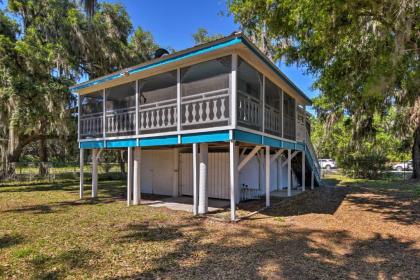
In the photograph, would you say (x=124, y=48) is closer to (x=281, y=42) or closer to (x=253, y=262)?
(x=281, y=42)

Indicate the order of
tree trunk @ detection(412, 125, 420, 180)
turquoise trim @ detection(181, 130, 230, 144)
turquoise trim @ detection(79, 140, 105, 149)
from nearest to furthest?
turquoise trim @ detection(181, 130, 230, 144) < turquoise trim @ detection(79, 140, 105, 149) < tree trunk @ detection(412, 125, 420, 180)

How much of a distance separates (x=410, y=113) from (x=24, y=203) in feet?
69.3

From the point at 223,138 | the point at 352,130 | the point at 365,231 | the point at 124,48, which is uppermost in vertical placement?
the point at 124,48

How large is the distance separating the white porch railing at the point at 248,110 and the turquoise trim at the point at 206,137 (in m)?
0.60

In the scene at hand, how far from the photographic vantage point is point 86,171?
25.2 meters

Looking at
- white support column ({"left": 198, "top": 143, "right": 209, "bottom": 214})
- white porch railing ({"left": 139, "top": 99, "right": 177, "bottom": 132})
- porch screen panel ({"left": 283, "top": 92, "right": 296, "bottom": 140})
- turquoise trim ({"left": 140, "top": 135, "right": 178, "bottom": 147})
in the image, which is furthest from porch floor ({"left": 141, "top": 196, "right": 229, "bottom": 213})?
porch screen panel ({"left": 283, "top": 92, "right": 296, "bottom": 140})

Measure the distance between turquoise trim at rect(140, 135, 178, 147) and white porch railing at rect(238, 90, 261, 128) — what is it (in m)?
2.07

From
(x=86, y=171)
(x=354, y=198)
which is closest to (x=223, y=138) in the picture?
(x=354, y=198)

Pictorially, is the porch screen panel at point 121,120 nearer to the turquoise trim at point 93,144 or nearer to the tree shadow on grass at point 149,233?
the turquoise trim at point 93,144

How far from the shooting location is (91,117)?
35.3 ft

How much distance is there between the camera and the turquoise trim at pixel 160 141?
7.94 m

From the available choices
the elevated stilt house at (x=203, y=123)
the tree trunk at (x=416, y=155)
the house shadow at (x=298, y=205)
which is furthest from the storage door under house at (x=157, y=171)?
the tree trunk at (x=416, y=155)

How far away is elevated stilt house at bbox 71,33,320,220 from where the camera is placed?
6988 mm

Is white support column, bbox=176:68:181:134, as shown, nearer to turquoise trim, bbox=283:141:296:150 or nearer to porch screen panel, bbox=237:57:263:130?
porch screen panel, bbox=237:57:263:130
